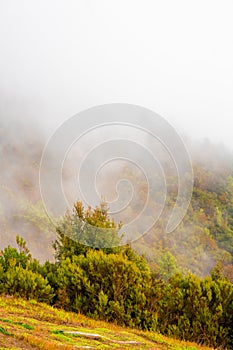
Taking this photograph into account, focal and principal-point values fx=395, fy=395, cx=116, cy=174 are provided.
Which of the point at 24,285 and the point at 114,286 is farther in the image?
the point at 114,286

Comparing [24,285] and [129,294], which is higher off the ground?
[129,294]

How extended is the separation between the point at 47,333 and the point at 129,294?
27.2ft

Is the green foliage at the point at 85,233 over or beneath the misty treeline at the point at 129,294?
over

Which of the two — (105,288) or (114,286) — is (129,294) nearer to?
(114,286)

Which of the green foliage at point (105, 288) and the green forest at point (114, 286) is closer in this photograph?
the green forest at point (114, 286)

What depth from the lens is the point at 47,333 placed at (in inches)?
393

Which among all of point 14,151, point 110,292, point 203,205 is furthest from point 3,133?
point 110,292

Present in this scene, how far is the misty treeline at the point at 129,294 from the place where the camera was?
1662 centimetres

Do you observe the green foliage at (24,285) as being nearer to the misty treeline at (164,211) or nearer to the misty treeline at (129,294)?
the misty treeline at (129,294)

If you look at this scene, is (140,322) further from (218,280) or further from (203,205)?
(203,205)

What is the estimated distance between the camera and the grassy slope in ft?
26.9

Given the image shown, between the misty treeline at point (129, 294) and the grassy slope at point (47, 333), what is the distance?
201cm

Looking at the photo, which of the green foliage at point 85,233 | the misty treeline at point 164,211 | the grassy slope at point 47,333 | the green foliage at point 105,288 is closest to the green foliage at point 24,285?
the green foliage at point 105,288

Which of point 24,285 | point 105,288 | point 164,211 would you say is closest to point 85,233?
point 105,288
